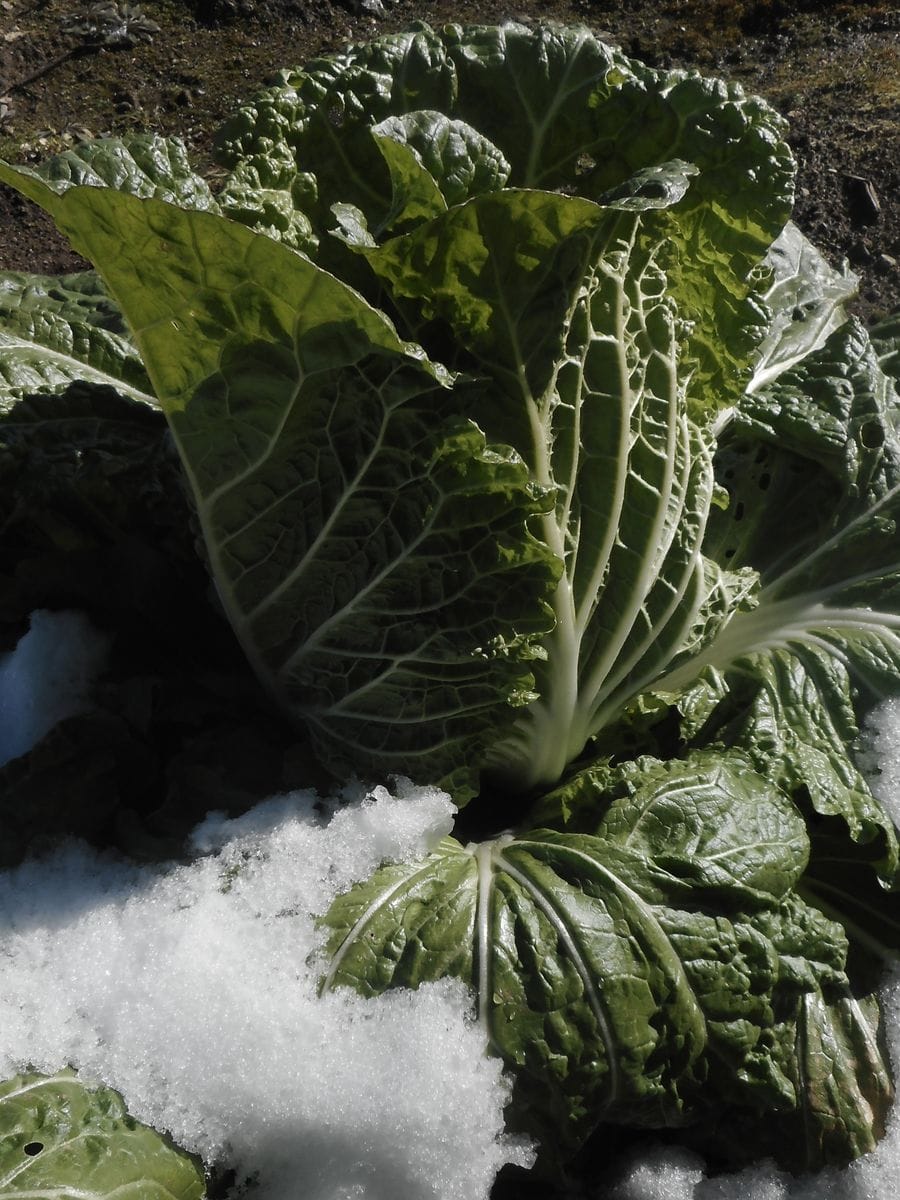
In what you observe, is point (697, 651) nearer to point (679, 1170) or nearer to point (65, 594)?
point (679, 1170)

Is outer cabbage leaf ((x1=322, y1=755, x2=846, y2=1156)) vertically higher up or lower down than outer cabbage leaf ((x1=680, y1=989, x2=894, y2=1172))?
higher up

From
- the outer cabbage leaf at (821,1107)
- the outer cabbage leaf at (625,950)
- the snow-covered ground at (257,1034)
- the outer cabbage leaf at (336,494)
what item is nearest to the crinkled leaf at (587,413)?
the outer cabbage leaf at (336,494)

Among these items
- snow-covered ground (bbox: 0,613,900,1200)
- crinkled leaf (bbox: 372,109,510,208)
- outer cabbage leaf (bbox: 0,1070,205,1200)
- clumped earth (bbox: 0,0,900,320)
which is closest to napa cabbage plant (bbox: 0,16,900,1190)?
crinkled leaf (bbox: 372,109,510,208)

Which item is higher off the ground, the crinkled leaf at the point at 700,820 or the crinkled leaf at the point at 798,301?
the crinkled leaf at the point at 798,301

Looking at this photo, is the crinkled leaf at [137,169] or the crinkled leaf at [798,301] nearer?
the crinkled leaf at [137,169]

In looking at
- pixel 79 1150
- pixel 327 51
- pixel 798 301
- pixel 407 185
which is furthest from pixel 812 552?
pixel 327 51

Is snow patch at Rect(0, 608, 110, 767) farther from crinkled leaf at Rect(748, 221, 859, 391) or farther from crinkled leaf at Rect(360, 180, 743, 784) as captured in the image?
crinkled leaf at Rect(748, 221, 859, 391)

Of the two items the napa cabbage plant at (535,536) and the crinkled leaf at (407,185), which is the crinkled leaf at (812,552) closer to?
the napa cabbage plant at (535,536)
